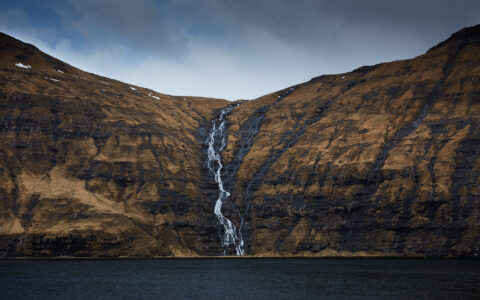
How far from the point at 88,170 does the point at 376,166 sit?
51486 mm

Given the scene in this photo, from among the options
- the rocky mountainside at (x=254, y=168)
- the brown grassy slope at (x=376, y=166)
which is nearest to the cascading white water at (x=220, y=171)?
the rocky mountainside at (x=254, y=168)

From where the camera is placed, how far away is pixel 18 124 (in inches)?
3216

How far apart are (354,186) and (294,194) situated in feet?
35.8

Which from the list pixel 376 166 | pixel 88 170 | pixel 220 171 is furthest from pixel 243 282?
pixel 220 171

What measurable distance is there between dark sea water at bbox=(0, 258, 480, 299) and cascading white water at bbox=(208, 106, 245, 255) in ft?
83.3

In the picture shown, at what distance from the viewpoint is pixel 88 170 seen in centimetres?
7919

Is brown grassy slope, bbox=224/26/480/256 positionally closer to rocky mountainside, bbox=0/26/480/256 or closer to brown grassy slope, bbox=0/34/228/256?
rocky mountainside, bbox=0/26/480/256

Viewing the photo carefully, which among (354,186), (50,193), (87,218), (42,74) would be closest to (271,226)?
(354,186)

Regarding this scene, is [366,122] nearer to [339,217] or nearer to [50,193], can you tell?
[339,217]

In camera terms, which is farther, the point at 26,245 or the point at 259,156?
the point at 259,156

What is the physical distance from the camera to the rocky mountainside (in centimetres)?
6425

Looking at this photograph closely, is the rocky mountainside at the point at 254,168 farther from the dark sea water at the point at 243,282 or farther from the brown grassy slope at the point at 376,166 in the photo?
the dark sea water at the point at 243,282

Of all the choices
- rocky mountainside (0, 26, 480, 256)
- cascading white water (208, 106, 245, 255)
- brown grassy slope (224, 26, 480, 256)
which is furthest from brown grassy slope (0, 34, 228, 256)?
brown grassy slope (224, 26, 480, 256)

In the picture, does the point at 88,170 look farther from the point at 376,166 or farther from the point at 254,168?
the point at 376,166
